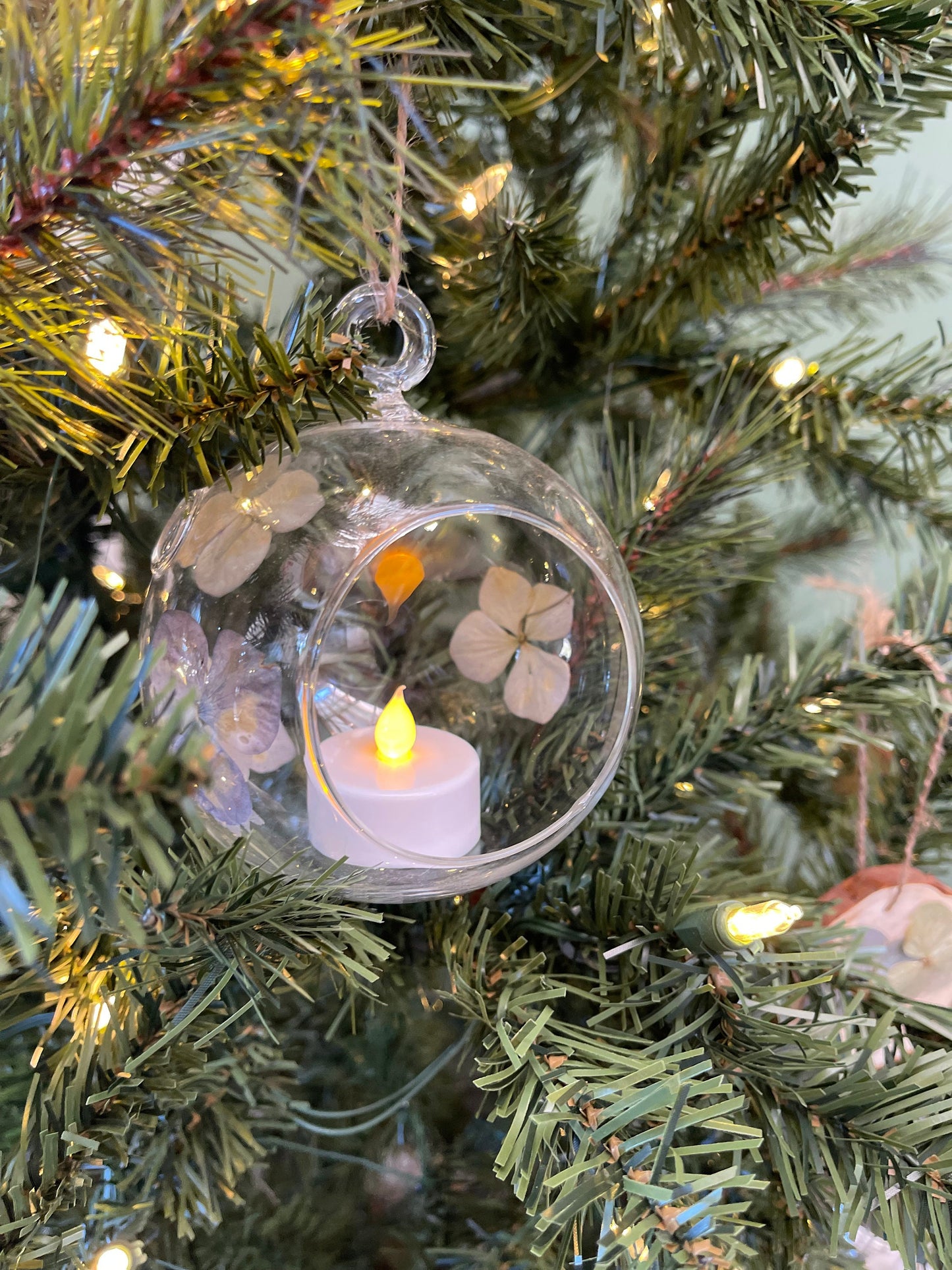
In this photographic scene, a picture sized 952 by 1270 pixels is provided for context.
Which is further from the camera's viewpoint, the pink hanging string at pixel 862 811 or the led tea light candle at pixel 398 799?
the pink hanging string at pixel 862 811

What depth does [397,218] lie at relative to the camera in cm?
20

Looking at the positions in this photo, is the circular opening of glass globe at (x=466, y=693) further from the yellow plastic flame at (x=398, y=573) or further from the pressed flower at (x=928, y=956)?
the pressed flower at (x=928, y=956)

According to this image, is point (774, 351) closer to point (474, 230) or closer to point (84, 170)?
point (474, 230)

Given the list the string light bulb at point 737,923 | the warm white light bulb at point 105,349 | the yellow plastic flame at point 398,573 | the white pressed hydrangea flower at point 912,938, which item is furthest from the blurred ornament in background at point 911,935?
the warm white light bulb at point 105,349

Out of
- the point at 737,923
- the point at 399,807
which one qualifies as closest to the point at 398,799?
the point at 399,807

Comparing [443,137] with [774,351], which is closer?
[443,137]

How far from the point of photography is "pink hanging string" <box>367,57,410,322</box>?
0.17m

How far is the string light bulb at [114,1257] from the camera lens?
0.80ft

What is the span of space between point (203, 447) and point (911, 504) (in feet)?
1.05

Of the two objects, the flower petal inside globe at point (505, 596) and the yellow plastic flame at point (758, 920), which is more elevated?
the flower petal inside globe at point (505, 596)

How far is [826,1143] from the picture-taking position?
0.24 m

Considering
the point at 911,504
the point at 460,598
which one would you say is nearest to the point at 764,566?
the point at 911,504

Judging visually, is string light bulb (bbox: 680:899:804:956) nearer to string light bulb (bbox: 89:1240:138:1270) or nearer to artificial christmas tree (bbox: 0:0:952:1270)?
artificial christmas tree (bbox: 0:0:952:1270)

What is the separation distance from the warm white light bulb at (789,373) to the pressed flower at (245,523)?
22 cm
